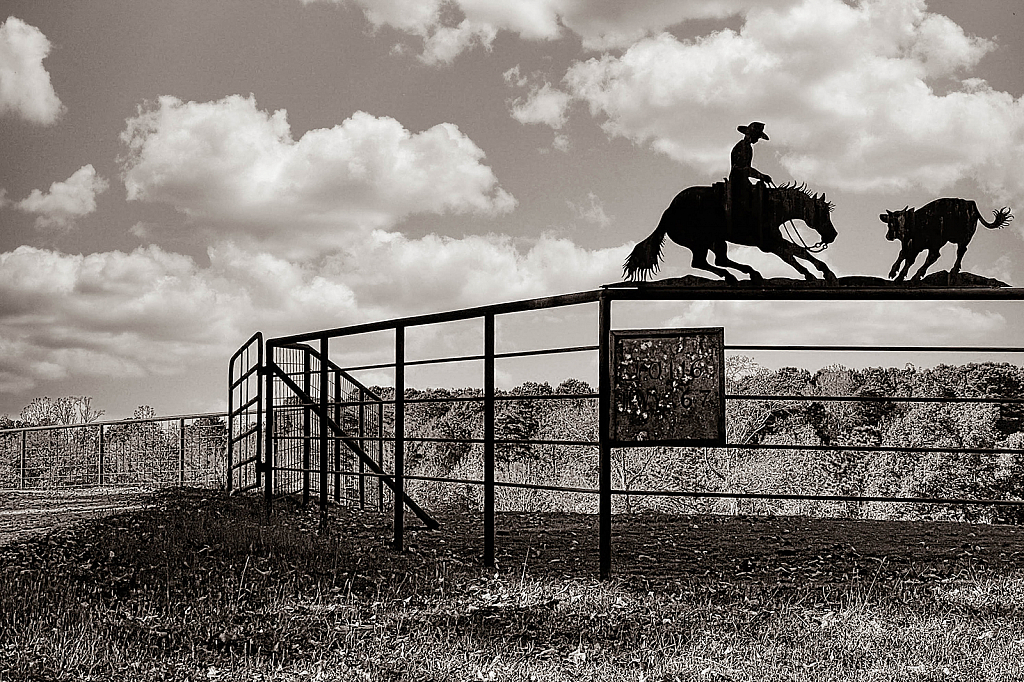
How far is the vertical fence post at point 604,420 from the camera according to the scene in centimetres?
695

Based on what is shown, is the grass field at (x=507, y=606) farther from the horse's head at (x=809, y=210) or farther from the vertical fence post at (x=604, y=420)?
the horse's head at (x=809, y=210)

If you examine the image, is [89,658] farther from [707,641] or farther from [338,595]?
[707,641]

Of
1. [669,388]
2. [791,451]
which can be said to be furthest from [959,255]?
[791,451]

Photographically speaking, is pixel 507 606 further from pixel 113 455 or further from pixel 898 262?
pixel 113 455

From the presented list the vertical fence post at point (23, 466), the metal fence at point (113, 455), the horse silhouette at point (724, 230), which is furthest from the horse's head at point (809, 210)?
the vertical fence post at point (23, 466)

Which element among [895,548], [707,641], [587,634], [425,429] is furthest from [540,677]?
[425,429]

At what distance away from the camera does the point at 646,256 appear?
766 centimetres

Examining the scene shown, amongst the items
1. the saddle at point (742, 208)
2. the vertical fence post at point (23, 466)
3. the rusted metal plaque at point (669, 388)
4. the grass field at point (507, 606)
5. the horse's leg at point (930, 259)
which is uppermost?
the saddle at point (742, 208)

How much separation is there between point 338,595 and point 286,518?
160 inches

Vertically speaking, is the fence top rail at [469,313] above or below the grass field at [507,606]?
above

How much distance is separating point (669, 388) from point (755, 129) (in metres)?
2.20

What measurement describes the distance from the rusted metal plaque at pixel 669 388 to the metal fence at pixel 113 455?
→ 10762mm

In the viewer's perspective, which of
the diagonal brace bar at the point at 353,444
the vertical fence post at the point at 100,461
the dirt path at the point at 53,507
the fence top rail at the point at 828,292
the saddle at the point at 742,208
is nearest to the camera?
the fence top rail at the point at 828,292

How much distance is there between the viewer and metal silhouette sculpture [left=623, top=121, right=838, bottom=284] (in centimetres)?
745
